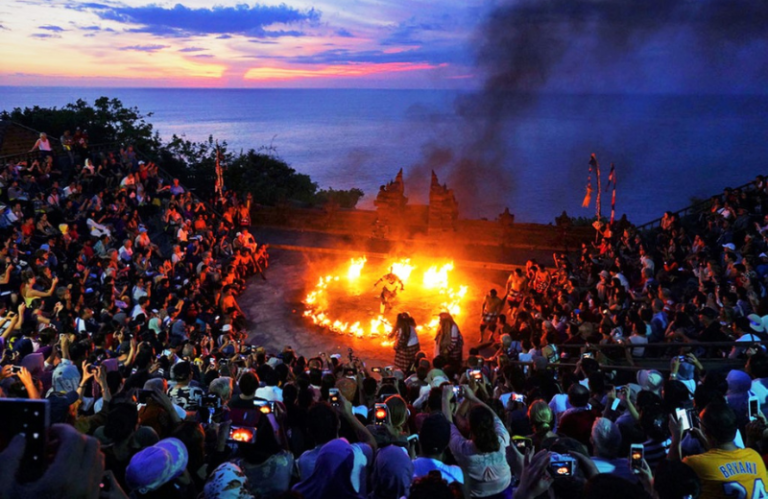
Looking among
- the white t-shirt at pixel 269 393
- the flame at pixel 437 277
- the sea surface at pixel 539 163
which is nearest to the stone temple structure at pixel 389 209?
the flame at pixel 437 277

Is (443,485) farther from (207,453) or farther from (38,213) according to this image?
(38,213)

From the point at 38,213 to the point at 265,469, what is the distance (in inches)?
638

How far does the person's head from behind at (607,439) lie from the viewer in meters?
4.93

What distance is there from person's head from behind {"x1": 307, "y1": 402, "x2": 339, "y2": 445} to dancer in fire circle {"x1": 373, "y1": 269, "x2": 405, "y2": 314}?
11.2 metres

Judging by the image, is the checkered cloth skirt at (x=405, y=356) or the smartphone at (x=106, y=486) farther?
the checkered cloth skirt at (x=405, y=356)

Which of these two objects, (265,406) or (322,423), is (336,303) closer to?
(265,406)

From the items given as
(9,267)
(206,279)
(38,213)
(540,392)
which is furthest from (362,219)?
(540,392)

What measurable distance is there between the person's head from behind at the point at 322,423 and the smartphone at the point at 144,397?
1.78m

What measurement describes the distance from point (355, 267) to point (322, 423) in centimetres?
1506

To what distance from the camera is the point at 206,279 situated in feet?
55.1

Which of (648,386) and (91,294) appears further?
(91,294)

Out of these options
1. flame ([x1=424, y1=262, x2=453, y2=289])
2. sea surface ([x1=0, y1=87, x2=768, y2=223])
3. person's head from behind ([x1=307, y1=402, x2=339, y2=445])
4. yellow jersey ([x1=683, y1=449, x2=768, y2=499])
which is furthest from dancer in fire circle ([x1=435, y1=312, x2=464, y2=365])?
sea surface ([x1=0, y1=87, x2=768, y2=223])

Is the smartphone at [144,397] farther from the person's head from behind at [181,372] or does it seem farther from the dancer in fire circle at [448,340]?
the dancer in fire circle at [448,340]

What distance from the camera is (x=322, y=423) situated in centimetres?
519
